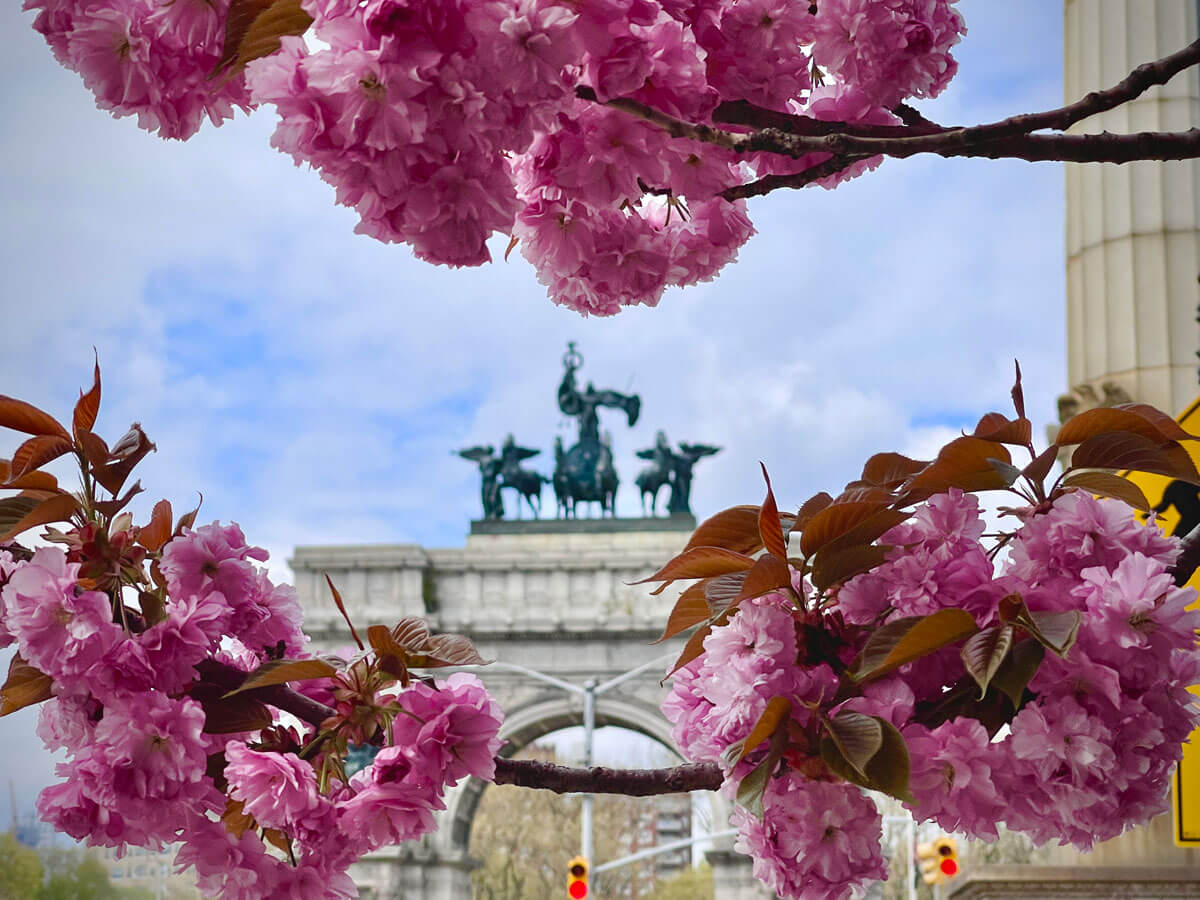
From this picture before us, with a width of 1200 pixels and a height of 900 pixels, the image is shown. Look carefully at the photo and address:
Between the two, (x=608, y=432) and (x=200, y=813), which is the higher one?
(x=608, y=432)

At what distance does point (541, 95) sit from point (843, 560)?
2.23 feet

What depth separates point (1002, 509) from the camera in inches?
78.5

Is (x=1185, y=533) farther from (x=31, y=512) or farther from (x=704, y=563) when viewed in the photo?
(x=31, y=512)

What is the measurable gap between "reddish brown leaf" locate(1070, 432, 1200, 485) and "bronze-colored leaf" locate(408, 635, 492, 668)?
2.92 ft

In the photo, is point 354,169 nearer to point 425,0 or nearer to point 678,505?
point 425,0

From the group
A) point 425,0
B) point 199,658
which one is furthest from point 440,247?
point 199,658

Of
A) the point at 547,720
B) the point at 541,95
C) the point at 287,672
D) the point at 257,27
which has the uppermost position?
the point at 257,27

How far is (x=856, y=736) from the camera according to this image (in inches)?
65.4

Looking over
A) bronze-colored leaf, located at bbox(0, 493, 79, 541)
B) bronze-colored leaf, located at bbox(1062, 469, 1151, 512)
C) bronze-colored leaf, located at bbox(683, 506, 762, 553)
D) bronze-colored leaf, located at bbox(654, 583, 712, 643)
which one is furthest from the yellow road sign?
bronze-colored leaf, located at bbox(0, 493, 79, 541)

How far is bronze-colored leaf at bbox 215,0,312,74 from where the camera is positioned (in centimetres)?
164

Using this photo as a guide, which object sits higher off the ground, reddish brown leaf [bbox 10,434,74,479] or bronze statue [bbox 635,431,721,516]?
bronze statue [bbox 635,431,721,516]

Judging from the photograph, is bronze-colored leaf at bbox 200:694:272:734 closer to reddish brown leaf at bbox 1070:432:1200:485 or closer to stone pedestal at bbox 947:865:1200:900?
reddish brown leaf at bbox 1070:432:1200:485

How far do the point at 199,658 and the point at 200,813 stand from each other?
0.25 m

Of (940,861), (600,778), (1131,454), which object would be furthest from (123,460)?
(940,861)
